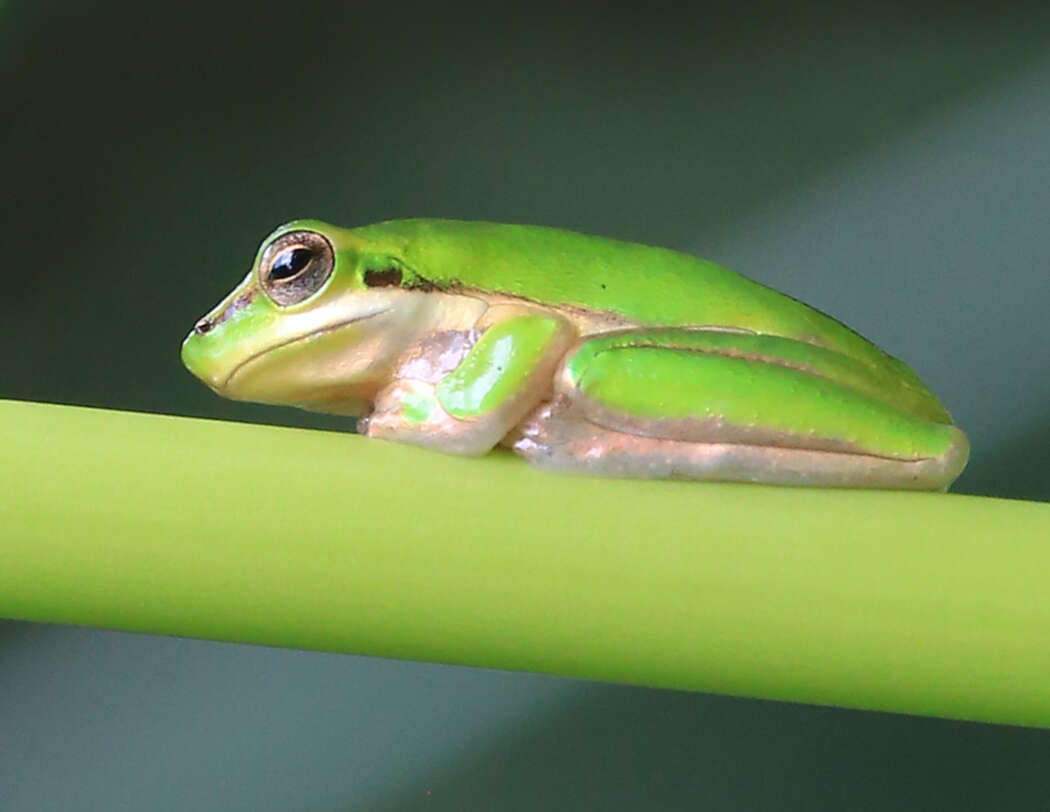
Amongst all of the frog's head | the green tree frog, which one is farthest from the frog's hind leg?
the frog's head

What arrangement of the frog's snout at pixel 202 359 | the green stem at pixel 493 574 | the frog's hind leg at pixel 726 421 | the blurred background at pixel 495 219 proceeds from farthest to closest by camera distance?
the blurred background at pixel 495 219 → the frog's snout at pixel 202 359 → the frog's hind leg at pixel 726 421 → the green stem at pixel 493 574

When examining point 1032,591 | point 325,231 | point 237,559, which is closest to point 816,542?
point 1032,591

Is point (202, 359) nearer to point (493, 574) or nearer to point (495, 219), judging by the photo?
point (493, 574)

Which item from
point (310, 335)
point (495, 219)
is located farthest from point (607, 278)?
point (495, 219)

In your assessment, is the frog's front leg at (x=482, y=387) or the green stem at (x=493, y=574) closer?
the green stem at (x=493, y=574)

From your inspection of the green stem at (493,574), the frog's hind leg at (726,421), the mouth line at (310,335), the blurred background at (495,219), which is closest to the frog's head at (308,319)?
the mouth line at (310,335)

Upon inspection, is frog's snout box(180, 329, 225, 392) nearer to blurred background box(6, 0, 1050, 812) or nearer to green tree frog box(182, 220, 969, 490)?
green tree frog box(182, 220, 969, 490)

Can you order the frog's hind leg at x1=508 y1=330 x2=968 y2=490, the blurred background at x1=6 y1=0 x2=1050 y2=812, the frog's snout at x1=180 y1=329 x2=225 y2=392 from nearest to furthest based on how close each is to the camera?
the frog's hind leg at x1=508 y1=330 x2=968 y2=490 < the frog's snout at x1=180 y1=329 x2=225 y2=392 < the blurred background at x1=6 y1=0 x2=1050 y2=812

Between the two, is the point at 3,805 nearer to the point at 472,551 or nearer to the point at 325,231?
the point at 325,231

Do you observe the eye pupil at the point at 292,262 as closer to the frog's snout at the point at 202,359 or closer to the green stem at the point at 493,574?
Answer: the frog's snout at the point at 202,359
